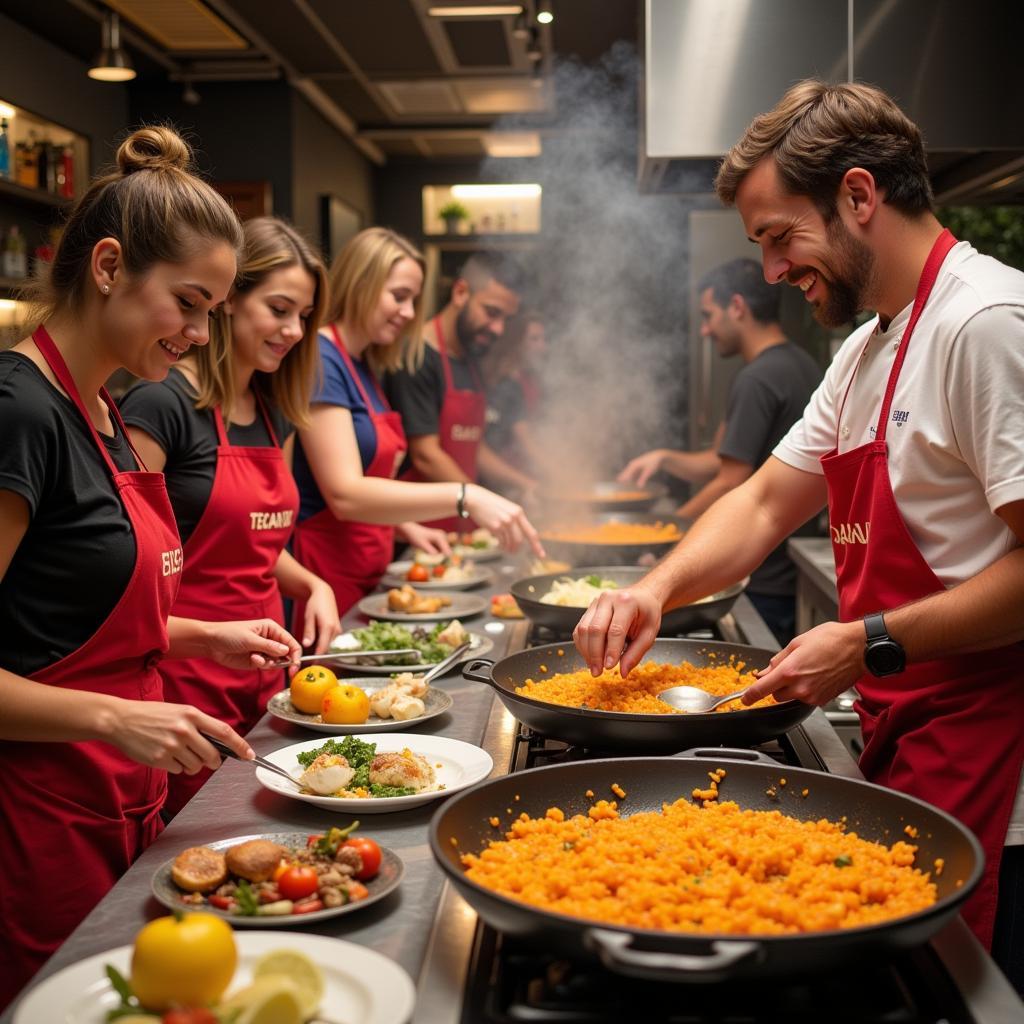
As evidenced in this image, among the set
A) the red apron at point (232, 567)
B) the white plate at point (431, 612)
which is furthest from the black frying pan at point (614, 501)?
the red apron at point (232, 567)

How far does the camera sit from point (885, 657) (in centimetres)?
165

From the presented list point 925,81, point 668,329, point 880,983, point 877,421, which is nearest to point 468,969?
point 880,983

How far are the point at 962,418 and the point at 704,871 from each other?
2.75ft

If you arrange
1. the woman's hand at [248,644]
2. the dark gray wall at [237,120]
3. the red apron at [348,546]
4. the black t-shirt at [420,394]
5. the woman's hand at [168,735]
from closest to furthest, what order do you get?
1. the woman's hand at [168,735]
2. the woman's hand at [248,644]
3. the red apron at [348,546]
4. the black t-shirt at [420,394]
5. the dark gray wall at [237,120]

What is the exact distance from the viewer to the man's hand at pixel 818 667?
1.65 metres

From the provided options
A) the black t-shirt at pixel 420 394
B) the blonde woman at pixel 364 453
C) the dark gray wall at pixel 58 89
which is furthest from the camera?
the dark gray wall at pixel 58 89

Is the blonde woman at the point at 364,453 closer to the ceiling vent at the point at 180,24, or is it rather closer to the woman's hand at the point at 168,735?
the woman's hand at the point at 168,735

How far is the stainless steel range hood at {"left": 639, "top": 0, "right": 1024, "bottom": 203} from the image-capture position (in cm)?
292

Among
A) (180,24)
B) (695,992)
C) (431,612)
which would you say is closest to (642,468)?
(431,612)

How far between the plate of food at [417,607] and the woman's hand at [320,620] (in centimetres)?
22

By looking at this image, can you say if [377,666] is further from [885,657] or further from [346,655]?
[885,657]

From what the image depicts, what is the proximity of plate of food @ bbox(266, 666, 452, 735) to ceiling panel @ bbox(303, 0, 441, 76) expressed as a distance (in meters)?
5.10

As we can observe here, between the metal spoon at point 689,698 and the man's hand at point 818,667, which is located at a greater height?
the man's hand at point 818,667

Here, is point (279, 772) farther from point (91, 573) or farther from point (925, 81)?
point (925, 81)
